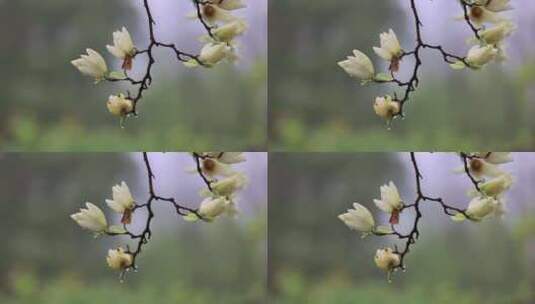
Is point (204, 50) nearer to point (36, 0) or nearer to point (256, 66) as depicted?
point (256, 66)

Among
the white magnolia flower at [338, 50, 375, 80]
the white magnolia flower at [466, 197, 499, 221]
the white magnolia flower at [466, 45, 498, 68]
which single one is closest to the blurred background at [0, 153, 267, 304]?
the white magnolia flower at [338, 50, 375, 80]

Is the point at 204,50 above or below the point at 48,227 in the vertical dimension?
above

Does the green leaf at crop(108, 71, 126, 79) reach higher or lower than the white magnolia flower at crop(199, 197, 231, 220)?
higher

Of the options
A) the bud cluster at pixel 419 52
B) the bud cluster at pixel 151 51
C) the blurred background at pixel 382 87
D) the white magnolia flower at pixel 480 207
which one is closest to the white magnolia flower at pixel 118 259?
the bud cluster at pixel 151 51

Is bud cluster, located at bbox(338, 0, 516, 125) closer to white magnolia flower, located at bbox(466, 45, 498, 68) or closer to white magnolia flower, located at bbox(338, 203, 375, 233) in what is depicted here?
white magnolia flower, located at bbox(466, 45, 498, 68)

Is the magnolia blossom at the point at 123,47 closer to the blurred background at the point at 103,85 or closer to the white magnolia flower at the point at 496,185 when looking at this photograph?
the blurred background at the point at 103,85

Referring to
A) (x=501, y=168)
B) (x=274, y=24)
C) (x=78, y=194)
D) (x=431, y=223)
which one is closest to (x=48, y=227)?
(x=78, y=194)
